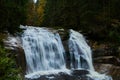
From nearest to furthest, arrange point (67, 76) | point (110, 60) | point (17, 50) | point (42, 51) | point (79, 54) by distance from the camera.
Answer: point (17, 50) → point (67, 76) → point (42, 51) → point (110, 60) → point (79, 54)

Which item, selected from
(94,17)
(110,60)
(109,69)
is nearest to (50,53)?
(109,69)

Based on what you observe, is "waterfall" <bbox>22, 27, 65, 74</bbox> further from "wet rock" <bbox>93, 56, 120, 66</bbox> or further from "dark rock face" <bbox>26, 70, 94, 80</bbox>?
"wet rock" <bbox>93, 56, 120, 66</bbox>

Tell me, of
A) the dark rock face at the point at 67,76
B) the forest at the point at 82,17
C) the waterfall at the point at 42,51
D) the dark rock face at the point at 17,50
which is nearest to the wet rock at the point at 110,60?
the forest at the point at 82,17

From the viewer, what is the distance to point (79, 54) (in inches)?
962

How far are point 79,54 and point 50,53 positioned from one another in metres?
A: 2.40

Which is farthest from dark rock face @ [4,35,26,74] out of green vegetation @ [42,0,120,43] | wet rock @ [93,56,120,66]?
green vegetation @ [42,0,120,43]

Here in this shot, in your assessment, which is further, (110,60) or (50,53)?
(110,60)

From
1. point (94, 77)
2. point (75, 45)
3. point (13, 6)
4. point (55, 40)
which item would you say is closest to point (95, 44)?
point (75, 45)

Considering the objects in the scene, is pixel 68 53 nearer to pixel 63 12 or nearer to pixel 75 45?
pixel 75 45

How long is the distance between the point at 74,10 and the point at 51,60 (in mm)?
10347

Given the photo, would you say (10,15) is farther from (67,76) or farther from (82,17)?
(82,17)

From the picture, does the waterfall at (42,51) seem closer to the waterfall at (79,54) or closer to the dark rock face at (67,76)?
the waterfall at (79,54)

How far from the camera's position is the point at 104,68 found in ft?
75.8

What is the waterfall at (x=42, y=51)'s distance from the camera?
2198 centimetres
